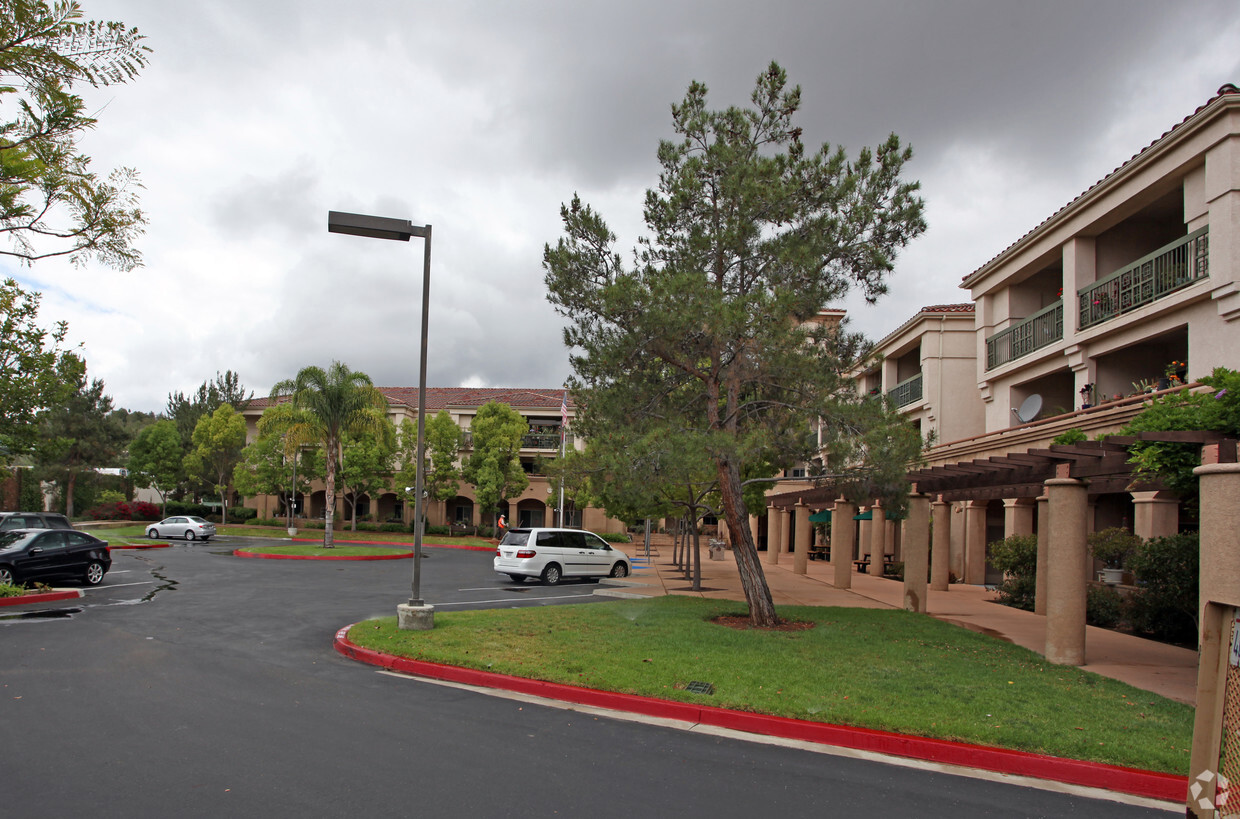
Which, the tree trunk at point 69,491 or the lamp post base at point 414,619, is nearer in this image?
the lamp post base at point 414,619

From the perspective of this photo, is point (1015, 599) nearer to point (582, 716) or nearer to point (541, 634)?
point (541, 634)

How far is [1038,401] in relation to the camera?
20875mm

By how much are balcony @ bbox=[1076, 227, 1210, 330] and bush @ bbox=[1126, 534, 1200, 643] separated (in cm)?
553

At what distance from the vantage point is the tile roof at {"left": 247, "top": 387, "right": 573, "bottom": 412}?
186 feet

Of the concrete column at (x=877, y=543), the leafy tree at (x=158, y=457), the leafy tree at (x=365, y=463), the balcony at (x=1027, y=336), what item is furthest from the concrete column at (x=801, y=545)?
the leafy tree at (x=158, y=457)

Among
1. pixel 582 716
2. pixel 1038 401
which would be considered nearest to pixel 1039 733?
pixel 582 716

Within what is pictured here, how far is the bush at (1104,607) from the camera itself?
1528 cm

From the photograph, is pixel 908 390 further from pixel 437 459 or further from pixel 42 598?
pixel 437 459

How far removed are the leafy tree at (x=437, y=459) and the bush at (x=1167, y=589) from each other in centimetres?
3648

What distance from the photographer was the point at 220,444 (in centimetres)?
5188

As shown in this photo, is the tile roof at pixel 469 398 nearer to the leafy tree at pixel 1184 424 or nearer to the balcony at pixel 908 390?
the balcony at pixel 908 390

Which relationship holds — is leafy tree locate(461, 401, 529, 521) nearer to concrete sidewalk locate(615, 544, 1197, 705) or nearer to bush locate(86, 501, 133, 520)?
concrete sidewalk locate(615, 544, 1197, 705)

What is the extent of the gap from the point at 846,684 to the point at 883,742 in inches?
70.7

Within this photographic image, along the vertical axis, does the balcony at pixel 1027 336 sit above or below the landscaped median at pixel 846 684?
above
